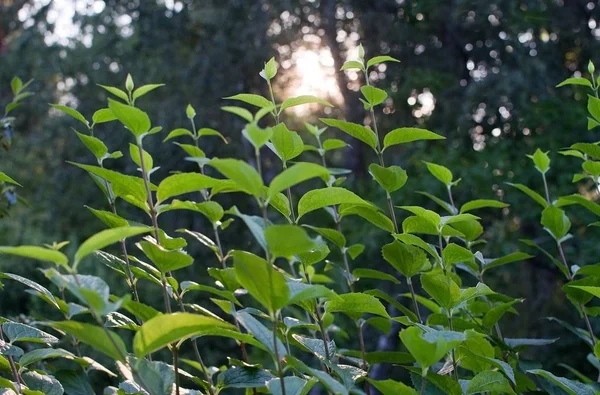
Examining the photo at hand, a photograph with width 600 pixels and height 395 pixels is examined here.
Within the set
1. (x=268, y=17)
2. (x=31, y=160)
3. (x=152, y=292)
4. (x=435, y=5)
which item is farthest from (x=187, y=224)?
(x=31, y=160)

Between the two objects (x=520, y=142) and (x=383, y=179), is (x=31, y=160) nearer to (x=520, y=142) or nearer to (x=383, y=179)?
(x=520, y=142)

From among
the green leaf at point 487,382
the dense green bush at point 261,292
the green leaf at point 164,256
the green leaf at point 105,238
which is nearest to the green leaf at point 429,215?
the dense green bush at point 261,292

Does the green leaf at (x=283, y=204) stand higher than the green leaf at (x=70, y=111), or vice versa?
the green leaf at (x=70, y=111)

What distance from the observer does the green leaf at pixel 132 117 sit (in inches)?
32.9

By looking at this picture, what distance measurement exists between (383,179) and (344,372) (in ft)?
0.98

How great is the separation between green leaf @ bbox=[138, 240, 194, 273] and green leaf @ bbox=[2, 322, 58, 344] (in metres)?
0.24

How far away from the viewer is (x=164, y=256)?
33.7 inches

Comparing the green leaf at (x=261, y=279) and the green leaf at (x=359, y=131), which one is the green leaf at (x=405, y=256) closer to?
the green leaf at (x=359, y=131)

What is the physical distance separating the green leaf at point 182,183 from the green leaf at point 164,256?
0.07 metres

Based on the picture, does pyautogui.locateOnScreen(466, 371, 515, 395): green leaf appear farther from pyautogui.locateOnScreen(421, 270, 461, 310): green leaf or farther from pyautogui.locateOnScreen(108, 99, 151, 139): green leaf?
pyautogui.locateOnScreen(108, 99, 151, 139): green leaf

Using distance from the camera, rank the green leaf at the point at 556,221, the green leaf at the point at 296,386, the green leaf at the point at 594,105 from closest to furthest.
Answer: the green leaf at the point at 296,386
the green leaf at the point at 594,105
the green leaf at the point at 556,221

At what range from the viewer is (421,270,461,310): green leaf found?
3.27 feet

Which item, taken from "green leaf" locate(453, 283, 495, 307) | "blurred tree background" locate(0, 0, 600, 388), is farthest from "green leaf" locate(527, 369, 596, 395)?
"blurred tree background" locate(0, 0, 600, 388)

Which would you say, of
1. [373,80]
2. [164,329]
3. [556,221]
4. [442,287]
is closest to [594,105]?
[556,221]
